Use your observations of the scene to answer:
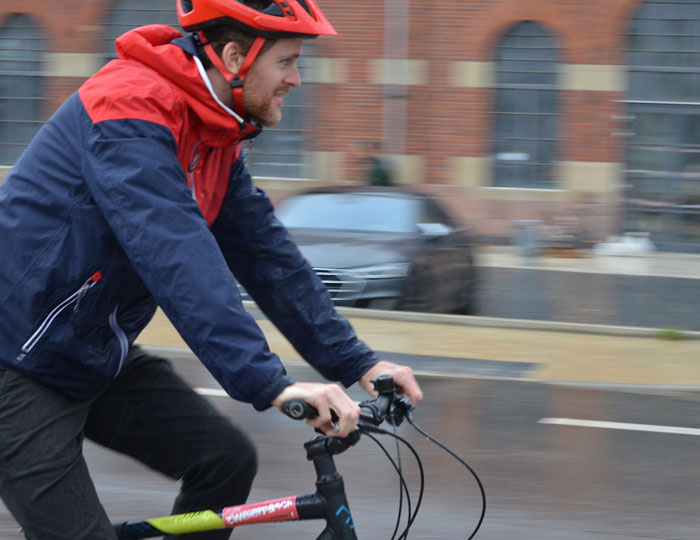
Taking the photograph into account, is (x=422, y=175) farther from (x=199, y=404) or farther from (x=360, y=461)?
(x=199, y=404)

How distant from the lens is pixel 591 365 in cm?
823

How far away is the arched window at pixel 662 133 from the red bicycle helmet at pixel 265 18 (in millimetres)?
17615

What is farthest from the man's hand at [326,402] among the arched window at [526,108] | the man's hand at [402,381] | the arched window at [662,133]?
the arched window at [526,108]

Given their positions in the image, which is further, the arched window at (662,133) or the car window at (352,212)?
the arched window at (662,133)

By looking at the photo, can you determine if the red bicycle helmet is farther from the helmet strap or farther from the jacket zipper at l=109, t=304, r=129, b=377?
the jacket zipper at l=109, t=304, r=129, b=377

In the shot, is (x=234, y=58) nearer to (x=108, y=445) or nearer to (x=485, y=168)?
(x=108, y=445)

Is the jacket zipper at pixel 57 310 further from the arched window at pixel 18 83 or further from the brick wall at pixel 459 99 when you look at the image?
the arched window at pixel 18 83

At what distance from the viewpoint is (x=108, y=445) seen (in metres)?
2.63

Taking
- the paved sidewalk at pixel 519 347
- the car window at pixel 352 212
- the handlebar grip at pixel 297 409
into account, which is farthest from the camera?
the car window at pixel 352 212

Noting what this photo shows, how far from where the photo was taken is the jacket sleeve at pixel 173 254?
2.12 metres

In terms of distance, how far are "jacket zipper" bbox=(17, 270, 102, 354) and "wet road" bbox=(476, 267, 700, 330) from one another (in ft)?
31.8

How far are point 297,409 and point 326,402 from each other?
2.3 inches


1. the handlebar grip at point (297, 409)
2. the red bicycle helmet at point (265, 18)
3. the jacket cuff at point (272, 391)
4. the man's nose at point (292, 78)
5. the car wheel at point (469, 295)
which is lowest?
the car wheel at point (469, 295)

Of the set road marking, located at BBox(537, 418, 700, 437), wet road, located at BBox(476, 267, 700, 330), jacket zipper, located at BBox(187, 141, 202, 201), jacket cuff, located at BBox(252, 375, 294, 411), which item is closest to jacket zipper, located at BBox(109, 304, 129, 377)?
jacket zipper, located at BBox(187, 141, 202, 201)
